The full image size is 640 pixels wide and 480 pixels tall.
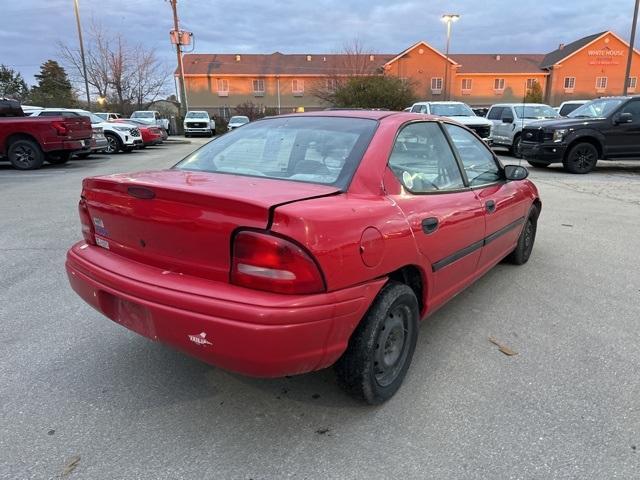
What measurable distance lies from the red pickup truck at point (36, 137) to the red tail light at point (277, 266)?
1224cm

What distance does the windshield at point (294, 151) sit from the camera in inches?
109

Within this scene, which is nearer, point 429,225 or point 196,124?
point 429,225

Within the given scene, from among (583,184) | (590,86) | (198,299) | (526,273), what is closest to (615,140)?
(583,184)

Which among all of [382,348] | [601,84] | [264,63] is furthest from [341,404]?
[601,84]

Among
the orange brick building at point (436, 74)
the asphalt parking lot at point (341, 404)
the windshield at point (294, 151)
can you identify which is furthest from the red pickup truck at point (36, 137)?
the orange brick building at point (436, 74)

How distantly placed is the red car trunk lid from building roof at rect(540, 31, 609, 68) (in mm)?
61055

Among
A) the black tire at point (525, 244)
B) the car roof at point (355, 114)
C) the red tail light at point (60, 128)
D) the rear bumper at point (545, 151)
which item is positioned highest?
the car roof at point (355, 114)

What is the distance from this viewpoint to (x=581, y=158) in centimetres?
1247

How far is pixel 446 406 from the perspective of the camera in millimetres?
2678

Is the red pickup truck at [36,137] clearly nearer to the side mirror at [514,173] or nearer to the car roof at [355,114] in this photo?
the car roof at [355,114]

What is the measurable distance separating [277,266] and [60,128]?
12424mm

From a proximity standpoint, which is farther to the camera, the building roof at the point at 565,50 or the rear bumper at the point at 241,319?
the building roof at the point at 565,50

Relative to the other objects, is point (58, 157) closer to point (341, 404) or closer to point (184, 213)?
point (184, 213)

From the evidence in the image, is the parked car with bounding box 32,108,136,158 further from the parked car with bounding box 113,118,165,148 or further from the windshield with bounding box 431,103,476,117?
the windshield with bounding box 431,103,476,117
